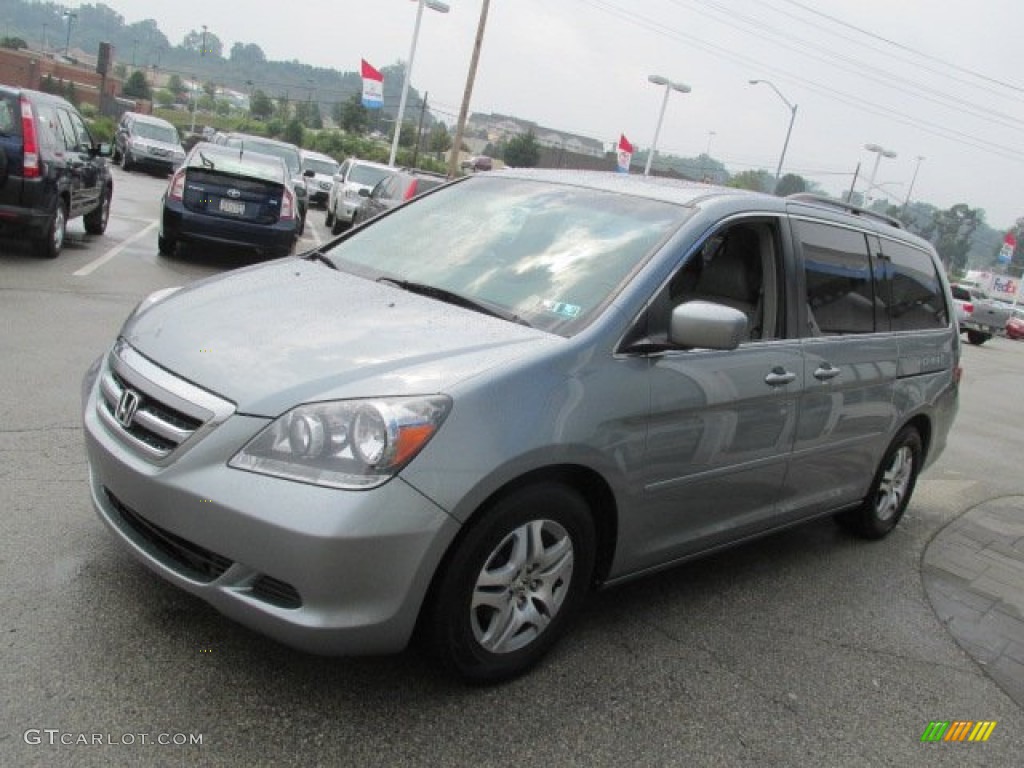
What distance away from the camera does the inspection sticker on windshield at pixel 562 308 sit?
322 cm

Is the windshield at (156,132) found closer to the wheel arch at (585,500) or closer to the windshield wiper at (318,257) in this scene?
the windshield wiper at (318,257)

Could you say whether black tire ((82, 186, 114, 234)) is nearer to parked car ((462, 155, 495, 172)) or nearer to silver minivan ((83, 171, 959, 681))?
parked car ((462, 155, 495, 172))

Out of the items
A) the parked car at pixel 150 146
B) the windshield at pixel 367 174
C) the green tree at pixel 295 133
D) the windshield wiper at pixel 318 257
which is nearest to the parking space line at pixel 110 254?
the windshield at pixel 367 174

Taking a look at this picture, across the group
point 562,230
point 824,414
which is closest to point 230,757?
point 562,230

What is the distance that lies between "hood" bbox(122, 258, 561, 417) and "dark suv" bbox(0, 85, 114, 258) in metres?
6.81

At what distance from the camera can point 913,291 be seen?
5.09 m

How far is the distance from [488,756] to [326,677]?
60 cm

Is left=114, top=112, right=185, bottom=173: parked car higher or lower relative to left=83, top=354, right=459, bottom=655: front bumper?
lower

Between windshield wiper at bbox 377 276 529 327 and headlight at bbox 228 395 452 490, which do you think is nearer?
headlight at bbox 228 395 452 490

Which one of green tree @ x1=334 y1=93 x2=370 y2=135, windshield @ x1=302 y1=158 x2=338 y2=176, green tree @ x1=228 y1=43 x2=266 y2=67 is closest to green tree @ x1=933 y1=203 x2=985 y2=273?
green tree @ x1=334 y1=93 x2=370 y2=135

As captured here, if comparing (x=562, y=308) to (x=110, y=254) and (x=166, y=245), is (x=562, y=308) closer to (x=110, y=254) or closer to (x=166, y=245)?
(x=110, y=254)

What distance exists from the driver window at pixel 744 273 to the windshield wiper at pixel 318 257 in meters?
1.53

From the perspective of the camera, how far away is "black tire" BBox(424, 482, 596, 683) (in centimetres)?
275

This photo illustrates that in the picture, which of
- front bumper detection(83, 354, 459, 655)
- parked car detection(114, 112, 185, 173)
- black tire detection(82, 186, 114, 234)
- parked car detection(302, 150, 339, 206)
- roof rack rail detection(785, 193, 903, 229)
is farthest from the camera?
parked car detection(114, 112, 185, 173)
